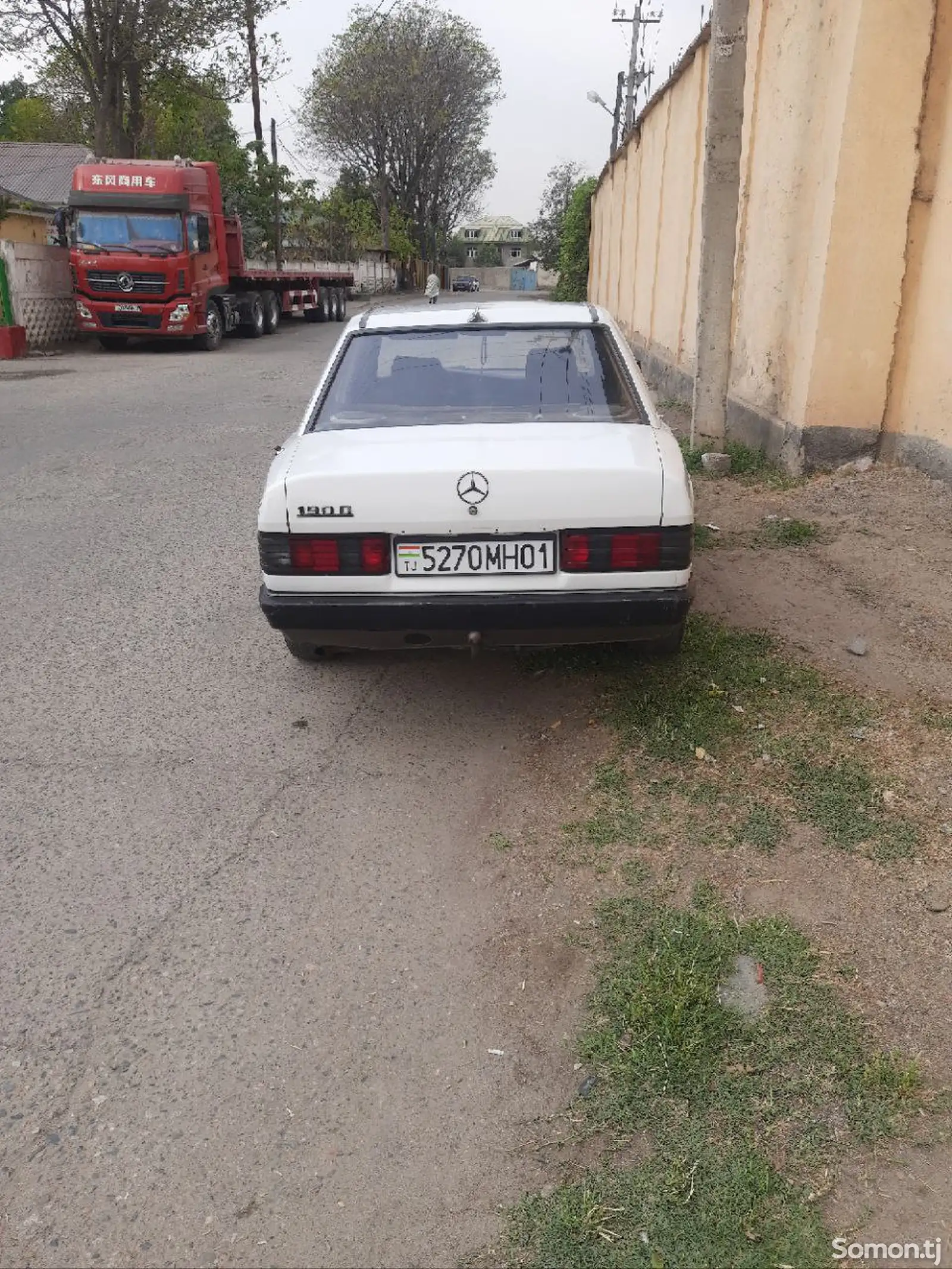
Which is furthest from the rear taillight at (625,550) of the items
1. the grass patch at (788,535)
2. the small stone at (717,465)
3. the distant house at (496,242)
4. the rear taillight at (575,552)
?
the distant house at (496,242)

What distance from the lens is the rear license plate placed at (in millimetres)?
3506

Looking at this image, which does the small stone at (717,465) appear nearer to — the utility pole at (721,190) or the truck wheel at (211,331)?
the utility pole at (721,190)

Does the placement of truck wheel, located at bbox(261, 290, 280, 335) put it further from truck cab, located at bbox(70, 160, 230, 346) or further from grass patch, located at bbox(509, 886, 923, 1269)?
grass patch, located at bbox(509, 886, 923, 1269)

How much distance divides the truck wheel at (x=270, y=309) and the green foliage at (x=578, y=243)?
1128 cm

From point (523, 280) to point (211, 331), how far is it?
83.2 m

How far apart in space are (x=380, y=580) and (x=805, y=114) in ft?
20.5

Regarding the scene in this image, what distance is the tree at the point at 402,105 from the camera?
4884 cm

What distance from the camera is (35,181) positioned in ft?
124

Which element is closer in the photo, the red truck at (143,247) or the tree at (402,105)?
the red truck at (143,247)

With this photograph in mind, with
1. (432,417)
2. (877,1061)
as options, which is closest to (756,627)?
(432,417)

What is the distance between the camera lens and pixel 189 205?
19094 mm

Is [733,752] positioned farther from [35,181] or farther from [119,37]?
[35,181]

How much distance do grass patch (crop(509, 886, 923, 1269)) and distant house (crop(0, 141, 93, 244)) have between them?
1355 inches

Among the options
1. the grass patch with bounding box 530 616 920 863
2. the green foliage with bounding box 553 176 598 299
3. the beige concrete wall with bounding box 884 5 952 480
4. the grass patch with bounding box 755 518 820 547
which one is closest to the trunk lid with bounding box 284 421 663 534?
the grass patch with bounding box 530 616 920 863
